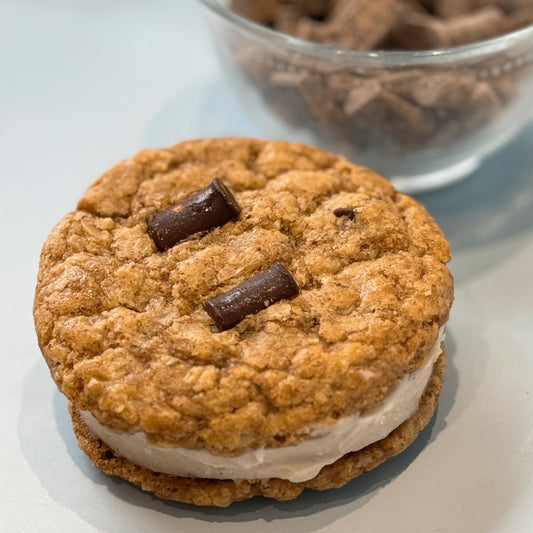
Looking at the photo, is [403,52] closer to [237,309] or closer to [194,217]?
[194,217]

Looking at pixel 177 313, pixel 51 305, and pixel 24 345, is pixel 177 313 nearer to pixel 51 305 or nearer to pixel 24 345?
pixel 51 305

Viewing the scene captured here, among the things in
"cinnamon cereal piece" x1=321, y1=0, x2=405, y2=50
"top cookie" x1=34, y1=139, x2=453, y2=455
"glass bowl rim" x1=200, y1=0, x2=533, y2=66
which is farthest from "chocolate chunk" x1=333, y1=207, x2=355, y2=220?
"cinnamon cereal piece" x1=321, y1=0, x2=405, y2=50

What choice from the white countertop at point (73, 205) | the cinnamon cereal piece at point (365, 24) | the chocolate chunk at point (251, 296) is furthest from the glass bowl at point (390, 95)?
the chocolate chunk at point (251, 296)

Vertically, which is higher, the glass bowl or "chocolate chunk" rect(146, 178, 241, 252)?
"chocolate chunk" rect(146, 178, 241, 252)

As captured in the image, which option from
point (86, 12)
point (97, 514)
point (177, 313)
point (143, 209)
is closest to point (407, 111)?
point (143, 209)

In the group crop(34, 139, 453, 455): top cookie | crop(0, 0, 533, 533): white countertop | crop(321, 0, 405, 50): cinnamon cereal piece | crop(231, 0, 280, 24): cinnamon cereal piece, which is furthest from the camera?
crop(231, 0, 280, 24): cinnamon cereal piece

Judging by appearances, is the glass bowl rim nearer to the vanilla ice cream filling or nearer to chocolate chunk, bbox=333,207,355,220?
chocolate chunk, bbox=333,207,355,220
